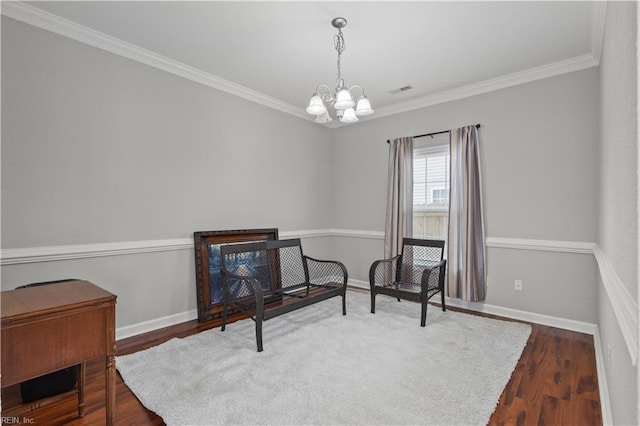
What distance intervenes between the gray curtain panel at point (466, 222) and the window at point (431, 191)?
7.9 inches

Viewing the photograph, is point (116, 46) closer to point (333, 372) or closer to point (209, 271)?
point (209, 271)

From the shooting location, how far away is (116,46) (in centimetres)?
287

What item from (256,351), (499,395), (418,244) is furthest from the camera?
(418,244)

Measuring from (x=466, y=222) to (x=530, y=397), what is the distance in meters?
2.05

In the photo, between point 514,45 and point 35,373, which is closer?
point 35,373

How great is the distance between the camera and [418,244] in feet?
12.9

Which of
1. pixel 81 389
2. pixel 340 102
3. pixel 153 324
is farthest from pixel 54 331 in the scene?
pixel 340 102

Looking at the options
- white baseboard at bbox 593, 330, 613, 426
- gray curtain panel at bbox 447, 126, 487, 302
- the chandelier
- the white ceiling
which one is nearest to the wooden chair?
gray curtain panel at bbox 447, 126, 487, 302

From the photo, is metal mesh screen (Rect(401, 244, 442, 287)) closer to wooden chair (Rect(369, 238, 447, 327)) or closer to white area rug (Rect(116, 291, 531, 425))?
wooden chair (Rect(369, 238, 447, 327))

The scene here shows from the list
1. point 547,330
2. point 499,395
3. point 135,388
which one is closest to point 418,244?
point 547,330

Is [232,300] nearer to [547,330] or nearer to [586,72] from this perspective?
[547,330]

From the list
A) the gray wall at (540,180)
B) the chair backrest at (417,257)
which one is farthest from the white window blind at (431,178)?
the chair backrest at (417,257)

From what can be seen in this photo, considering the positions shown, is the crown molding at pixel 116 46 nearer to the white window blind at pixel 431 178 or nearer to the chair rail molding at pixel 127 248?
the chair rail molding at pixel 127 248

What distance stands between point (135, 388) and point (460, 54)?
3921 mm
